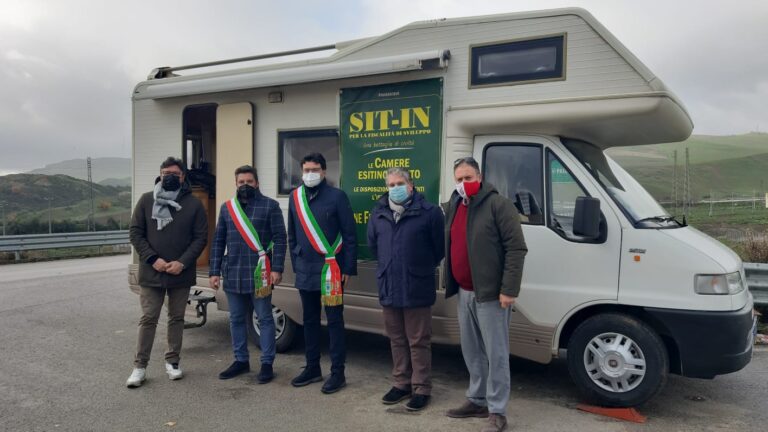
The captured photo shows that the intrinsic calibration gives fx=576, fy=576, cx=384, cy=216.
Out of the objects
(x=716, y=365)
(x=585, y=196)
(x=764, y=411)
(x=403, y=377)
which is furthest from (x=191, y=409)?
(x=764, y=411)

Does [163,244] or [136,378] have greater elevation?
[163,244]

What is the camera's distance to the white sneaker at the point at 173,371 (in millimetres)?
5352

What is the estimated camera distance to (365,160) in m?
5.51

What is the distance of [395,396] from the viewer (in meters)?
4.74

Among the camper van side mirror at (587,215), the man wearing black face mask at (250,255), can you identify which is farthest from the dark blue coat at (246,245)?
the camper van side mirror at (587,215)

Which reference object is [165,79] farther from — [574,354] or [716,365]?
[716,365]

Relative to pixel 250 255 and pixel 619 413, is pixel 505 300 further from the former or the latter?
pixel 250 255

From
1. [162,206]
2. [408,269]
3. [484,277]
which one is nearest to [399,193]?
[408,269]

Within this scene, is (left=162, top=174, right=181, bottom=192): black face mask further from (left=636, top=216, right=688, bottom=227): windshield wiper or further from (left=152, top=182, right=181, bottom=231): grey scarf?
(left=636, top=216, right=688, bottom=227): windshield wiper

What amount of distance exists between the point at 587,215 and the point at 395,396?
6.91 ft

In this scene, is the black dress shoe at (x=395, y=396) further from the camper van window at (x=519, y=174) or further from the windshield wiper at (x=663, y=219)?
the windshield wiper at (x=663, y=219)

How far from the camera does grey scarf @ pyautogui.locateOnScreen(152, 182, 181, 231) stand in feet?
17.1

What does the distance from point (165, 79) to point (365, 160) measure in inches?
111

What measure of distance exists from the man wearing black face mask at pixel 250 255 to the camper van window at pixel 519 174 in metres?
2.01
